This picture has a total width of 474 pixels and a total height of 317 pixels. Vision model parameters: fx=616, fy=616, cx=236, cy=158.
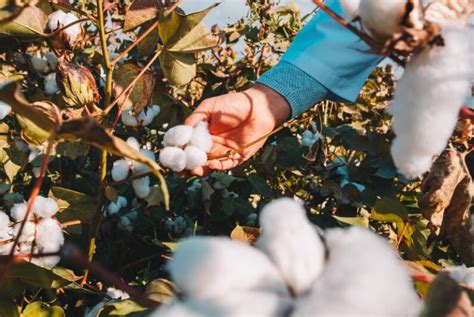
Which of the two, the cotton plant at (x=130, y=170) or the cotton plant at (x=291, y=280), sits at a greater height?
the cotton plant at (x=291, y=280)

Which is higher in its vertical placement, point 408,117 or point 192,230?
point 408,117

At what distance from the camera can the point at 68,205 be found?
1304 mm

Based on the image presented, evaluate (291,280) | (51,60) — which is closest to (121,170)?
(51,60)

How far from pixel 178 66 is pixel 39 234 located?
479 mm

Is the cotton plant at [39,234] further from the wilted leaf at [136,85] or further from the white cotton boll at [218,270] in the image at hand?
the white cotton boll at [218,270]

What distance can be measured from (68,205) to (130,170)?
0.56ft

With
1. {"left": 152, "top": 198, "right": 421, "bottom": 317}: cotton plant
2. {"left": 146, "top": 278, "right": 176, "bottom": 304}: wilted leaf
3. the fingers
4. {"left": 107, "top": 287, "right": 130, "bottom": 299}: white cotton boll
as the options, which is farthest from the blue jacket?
{"left": 152, "top": 198, "right": 421, "bottom": 317}: cotton plant

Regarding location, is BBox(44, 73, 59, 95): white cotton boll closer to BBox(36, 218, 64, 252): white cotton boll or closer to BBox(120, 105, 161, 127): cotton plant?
BBox(120, 105, 161, 127): cotton plant

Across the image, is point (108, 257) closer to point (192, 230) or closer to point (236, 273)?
point (192, 230)

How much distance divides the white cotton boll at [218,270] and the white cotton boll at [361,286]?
0.10 ft

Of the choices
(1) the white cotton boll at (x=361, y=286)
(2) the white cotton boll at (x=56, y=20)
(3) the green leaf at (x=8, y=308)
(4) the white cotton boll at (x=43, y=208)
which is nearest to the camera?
(1) the white cotton boll at (x=361, y=286)

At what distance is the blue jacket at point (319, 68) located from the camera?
5.30 ft

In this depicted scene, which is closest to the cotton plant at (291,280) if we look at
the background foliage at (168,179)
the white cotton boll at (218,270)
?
the white cotton boll at (218,270)

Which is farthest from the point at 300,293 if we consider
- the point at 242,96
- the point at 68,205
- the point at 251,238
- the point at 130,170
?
the point at 242,96
